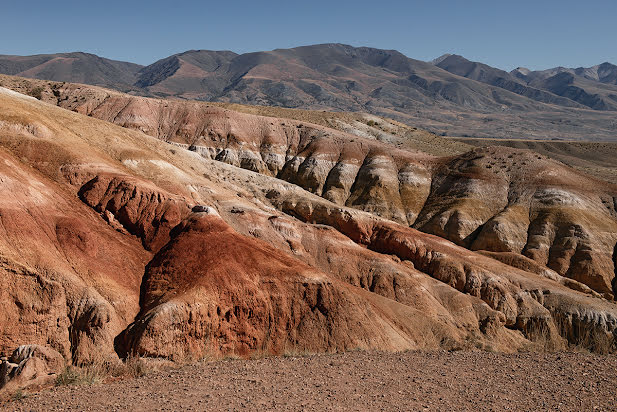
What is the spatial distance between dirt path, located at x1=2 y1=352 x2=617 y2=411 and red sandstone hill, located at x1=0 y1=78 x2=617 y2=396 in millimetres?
3584

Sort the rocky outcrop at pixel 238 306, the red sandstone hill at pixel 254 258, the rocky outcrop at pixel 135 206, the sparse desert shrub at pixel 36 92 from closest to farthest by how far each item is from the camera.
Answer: the red sandstone hill at pixel 254 258 → the rocky outcrop at pixel 238 306 → the rocky outcrop at pixel 135 206 → the sparse desert shrub at pixel 36 92

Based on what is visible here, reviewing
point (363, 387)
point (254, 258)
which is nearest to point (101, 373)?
point (363, 387)

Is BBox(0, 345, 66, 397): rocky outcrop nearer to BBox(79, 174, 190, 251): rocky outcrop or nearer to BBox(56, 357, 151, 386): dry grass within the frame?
BBox(56, 357, 151, 386): dry grass

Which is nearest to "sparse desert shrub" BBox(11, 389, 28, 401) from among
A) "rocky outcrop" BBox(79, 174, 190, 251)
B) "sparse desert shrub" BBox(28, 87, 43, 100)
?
"rocky outcrop" BBox(79, 174, 190, 251)

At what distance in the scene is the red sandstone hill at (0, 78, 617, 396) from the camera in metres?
18.8

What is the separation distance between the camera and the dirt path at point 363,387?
11.4 m

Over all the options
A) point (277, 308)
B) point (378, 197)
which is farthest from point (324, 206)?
point (277, 308)

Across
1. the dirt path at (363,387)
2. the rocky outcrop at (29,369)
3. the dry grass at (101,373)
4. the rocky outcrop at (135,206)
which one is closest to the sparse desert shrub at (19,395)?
the dirt path at (363,387)

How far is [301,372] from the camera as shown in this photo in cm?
1369

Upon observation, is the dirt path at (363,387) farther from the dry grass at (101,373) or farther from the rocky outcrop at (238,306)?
the rocky outcrop at (238,306)

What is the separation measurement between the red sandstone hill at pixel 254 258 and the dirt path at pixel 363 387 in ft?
11.8

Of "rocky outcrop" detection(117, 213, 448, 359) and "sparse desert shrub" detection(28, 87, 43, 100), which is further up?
"sparse desert shrub" detection(28, 87, 43, 100)

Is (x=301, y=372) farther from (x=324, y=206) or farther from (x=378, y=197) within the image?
(x=378, y=197)

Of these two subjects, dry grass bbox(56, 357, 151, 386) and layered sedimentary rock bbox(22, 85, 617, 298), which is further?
layered sedimentary rock bbox(22, 85, 617, 298)
